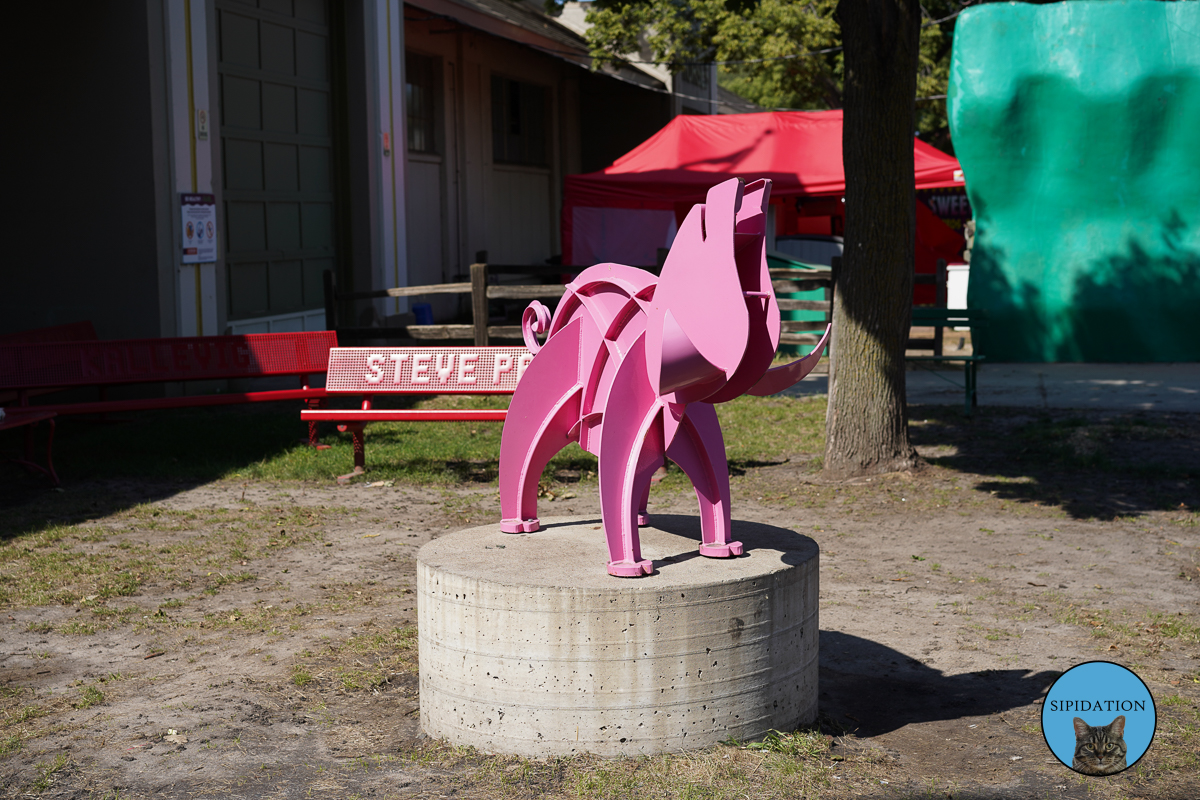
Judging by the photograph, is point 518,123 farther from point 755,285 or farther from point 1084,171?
point 755,285

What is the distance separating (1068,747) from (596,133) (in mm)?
22207

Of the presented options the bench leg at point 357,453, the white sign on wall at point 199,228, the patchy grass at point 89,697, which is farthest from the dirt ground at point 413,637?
the white sign on wall at point 199,228

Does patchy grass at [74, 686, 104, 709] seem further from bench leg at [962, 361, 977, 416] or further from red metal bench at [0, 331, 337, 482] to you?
bench leg at [962, 361, 977, 416]

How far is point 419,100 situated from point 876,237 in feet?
40.4

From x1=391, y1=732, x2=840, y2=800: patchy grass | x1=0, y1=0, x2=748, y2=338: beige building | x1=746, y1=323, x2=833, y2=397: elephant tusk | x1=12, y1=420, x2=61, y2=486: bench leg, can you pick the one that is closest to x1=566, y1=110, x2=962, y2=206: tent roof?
x1=0, y1=0, x2=748, y2=338: beige building

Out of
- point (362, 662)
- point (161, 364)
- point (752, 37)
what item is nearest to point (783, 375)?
point (362, 662)

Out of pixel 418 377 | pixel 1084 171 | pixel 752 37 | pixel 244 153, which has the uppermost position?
pixel 752 37

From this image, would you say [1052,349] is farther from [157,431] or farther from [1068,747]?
[1068,747]

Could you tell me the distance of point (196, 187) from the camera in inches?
476

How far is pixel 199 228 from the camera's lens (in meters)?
12.1

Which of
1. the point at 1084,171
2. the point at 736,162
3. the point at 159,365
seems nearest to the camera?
the point at 159,365

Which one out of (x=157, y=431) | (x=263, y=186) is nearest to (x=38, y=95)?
(x=263, y=186)

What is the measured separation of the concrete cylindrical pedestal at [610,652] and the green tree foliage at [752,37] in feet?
58.7

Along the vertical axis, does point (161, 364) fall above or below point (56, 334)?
below
